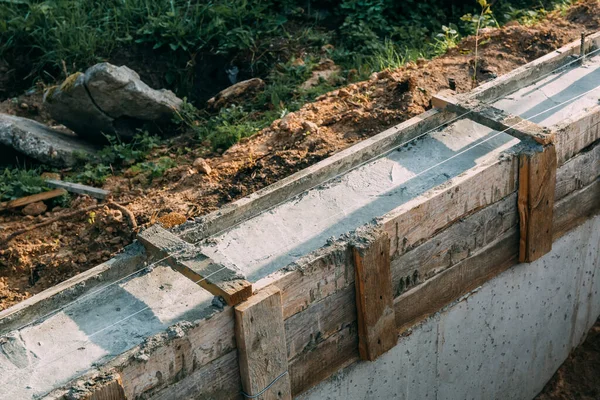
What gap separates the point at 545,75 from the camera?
572 centimetres

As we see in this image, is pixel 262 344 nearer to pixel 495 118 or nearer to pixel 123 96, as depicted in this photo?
pixel 495 118

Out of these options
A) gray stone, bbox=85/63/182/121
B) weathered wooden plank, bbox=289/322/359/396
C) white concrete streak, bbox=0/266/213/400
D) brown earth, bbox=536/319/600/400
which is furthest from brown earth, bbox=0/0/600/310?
brown earth, bbox=536/319/600/400

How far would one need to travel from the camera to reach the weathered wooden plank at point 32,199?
20.0ft

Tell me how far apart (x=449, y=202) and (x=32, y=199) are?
3.13 meters

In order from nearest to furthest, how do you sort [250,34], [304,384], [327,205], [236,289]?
1. [236,289]
2. [304,384]
3. [327,205]
4. [250,34]

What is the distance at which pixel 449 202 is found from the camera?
14.4 ft

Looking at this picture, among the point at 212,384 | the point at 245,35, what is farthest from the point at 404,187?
the point at 245,35

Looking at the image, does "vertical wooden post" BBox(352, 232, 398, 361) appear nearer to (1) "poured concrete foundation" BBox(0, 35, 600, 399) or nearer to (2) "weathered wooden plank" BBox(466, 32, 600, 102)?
(1) "poured concrete foundation" BBox(0, 35, 600, 399)

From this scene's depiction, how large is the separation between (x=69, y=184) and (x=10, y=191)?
16.2 inches

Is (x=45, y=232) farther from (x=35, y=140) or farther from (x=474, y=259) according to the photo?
(x=474, y=259)

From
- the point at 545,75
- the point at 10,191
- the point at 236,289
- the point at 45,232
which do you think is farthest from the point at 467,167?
Answer: the point at 10,191

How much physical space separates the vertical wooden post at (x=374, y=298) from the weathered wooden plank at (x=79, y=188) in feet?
8.26

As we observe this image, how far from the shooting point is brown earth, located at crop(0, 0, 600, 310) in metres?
5.27

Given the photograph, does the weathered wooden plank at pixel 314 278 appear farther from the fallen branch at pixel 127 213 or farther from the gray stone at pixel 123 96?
the gray stone at pixel 123 96
